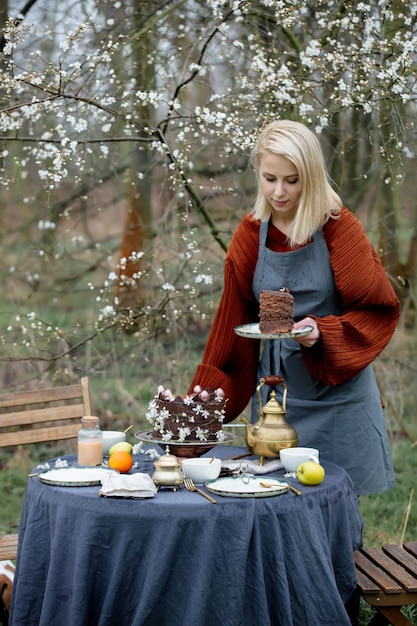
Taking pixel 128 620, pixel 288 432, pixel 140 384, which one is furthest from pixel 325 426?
pixel 140 384

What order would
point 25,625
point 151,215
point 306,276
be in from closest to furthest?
point 25,625
point 306,276
point 151,215

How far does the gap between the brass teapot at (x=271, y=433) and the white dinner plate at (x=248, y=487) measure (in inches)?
8.7

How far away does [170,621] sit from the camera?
264 centimetres

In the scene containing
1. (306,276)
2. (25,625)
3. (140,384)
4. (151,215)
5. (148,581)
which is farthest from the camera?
(151,215)

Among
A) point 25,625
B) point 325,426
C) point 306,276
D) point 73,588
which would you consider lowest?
point 25,625

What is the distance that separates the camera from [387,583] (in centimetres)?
300

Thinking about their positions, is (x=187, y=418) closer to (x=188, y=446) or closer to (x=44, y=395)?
(x=188, y=446)

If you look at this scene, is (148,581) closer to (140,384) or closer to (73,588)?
(73,588)

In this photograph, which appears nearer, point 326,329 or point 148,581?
point 148,581

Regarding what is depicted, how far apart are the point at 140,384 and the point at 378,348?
372 cm

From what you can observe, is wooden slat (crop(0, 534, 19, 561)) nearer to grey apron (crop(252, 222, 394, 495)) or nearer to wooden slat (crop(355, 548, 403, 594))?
grey apron (crop(252, 222, 394, 495))

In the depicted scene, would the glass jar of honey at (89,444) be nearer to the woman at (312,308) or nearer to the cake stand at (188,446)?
the cake stand at (188,446)

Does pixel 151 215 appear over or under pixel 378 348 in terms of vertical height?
over

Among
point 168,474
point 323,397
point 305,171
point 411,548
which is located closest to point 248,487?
point 168,474
